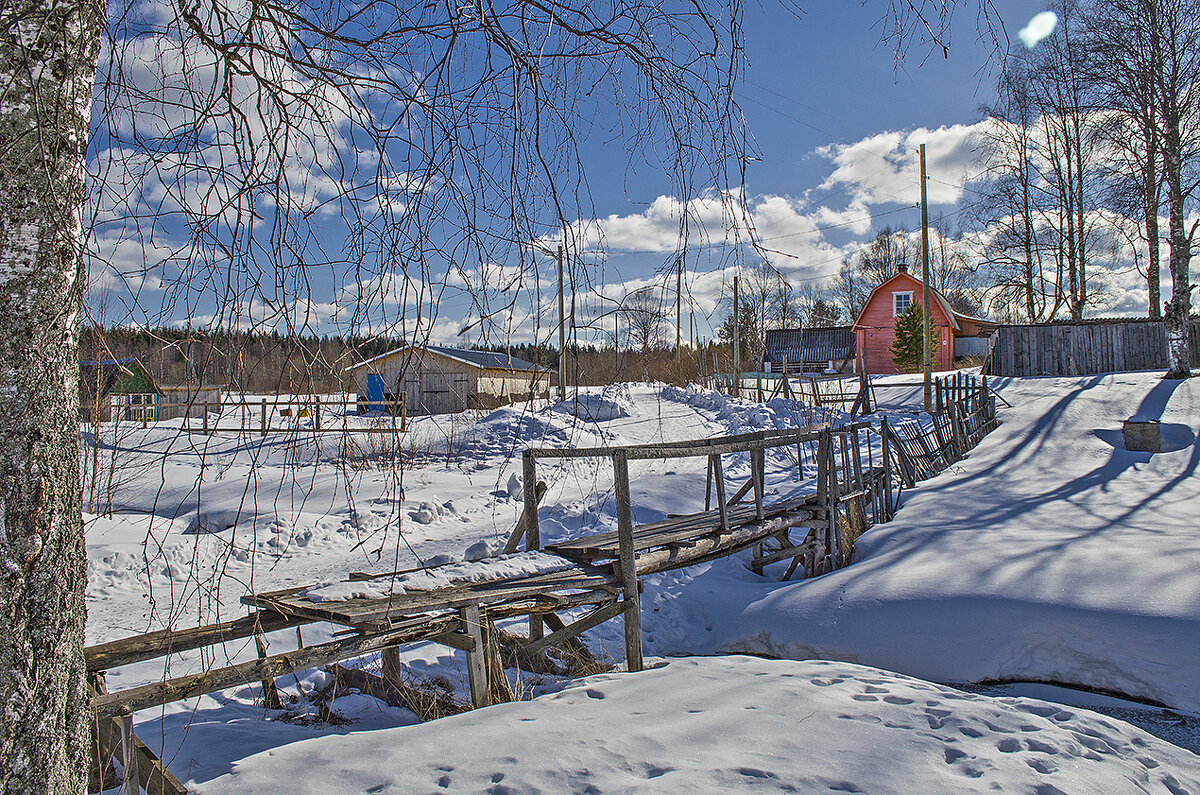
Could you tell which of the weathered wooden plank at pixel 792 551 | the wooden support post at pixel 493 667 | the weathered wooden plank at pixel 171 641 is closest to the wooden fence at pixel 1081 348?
the weathered wooden plank at pixel 792 551

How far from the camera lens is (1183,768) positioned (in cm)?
343

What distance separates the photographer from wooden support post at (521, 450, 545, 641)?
5.71 metres

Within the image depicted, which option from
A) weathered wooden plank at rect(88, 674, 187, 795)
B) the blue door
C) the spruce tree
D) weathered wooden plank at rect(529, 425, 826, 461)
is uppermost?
the spruce tree

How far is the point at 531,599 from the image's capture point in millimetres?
4707

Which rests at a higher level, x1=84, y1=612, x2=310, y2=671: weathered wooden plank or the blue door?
the blue door

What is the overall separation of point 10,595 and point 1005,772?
3.57m

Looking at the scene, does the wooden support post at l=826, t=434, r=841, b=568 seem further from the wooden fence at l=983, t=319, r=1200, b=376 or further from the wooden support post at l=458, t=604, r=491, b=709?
the wooden fence at l=983, t=319, r=1200, b=376

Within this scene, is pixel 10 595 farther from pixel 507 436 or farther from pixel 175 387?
pixel 507 436

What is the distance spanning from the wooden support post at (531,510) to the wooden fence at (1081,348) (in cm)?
1858

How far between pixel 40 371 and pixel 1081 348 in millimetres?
23720

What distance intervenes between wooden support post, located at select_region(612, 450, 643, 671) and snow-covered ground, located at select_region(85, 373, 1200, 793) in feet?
1.83

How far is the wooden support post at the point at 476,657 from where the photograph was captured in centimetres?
414

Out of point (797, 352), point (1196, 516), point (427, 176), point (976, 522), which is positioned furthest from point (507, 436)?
point (797, 352)

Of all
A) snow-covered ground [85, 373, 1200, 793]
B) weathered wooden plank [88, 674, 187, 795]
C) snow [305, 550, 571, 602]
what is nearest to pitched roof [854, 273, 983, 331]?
snow-covered ground [85, 373, 1200, 793]
